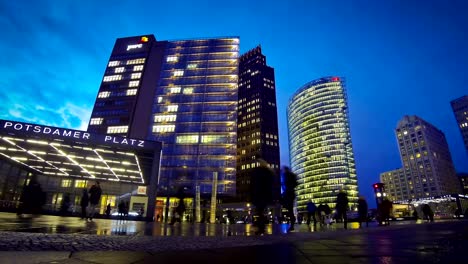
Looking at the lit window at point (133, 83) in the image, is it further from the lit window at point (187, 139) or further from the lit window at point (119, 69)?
the lit window at point (187, 139)

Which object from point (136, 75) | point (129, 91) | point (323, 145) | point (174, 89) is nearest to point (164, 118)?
point (174, 89)

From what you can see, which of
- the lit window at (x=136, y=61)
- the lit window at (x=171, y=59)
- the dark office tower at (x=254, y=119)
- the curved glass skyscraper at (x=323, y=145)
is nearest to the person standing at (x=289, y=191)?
the lit window at (x=171, y=59)

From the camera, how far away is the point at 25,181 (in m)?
42.7

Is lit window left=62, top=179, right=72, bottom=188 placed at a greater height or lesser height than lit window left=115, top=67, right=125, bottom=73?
lesser

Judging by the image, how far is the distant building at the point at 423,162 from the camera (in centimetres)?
13712

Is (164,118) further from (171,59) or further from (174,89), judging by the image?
(171,59)

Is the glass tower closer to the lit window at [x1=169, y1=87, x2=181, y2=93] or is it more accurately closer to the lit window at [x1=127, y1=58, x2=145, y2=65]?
the lit window at [x1=169, y1=87, x2=181, y2=93]

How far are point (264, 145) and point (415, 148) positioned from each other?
90508 millimetres

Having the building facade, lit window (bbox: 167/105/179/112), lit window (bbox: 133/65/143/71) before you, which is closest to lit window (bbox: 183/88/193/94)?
the building facade

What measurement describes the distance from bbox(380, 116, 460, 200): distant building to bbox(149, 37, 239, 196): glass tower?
124565 millimetres

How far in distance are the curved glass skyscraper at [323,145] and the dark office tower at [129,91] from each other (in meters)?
99.3

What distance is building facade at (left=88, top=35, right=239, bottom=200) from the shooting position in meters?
67.4

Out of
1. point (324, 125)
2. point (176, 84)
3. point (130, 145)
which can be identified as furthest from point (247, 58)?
point (130, 145)

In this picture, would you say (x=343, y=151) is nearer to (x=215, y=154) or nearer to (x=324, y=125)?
(x=324, y=125)
